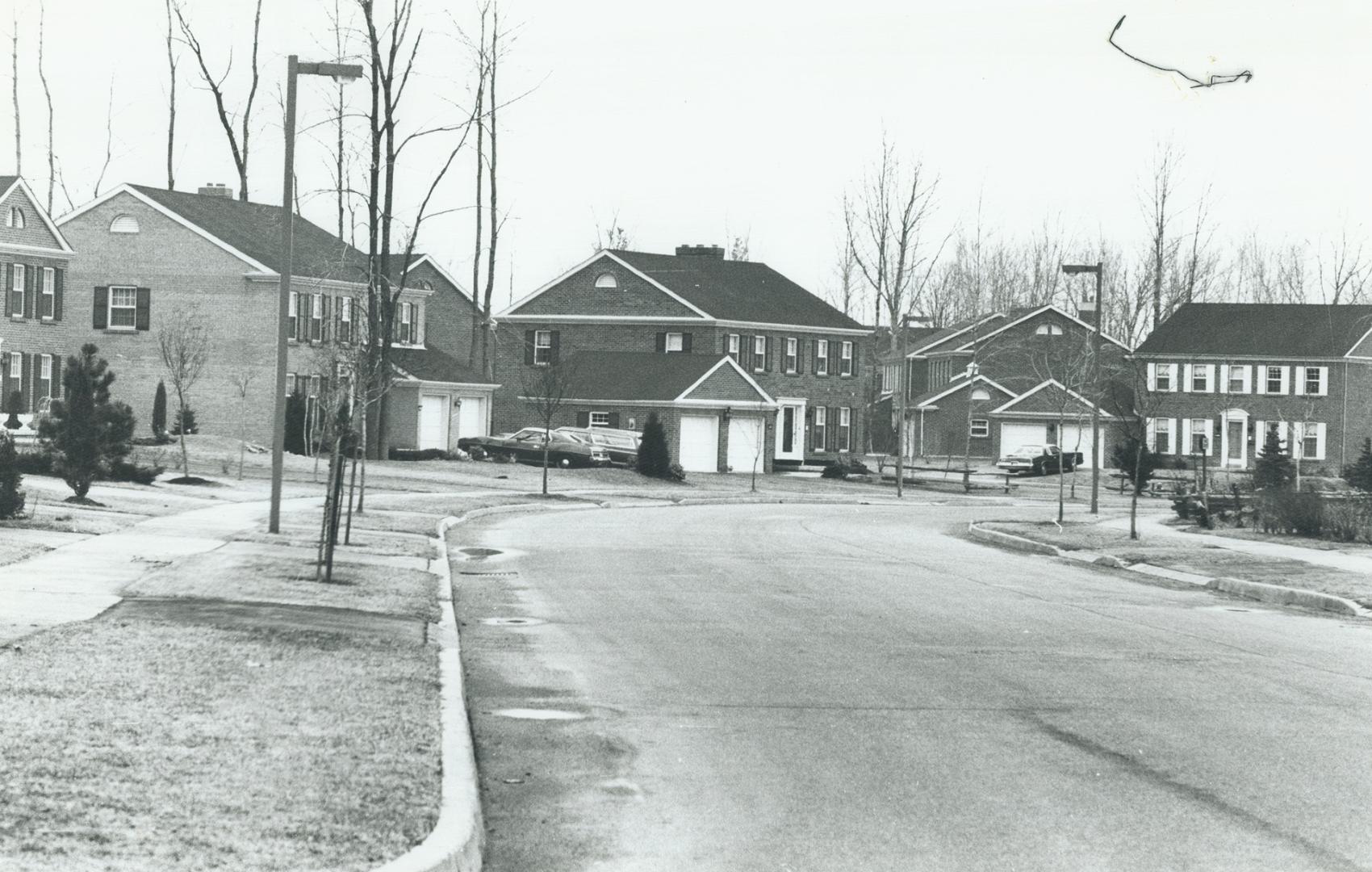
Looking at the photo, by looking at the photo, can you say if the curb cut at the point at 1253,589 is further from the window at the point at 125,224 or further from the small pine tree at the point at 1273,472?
the window at the point at 125,224

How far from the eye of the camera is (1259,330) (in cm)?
8294

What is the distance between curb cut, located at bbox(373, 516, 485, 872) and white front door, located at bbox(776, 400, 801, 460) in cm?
6196

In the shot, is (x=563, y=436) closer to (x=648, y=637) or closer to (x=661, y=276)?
(x=661, y=276)

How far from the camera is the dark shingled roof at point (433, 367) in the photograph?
198ft

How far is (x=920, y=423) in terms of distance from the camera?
9262 cm

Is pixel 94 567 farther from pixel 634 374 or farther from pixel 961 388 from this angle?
pixel 961 388

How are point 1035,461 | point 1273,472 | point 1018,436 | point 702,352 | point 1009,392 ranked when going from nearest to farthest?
point 1273,472
point 702,352
point 1035,461
point 1018,436
point 1009,392

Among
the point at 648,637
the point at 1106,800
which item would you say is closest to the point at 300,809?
the point at 1106,800

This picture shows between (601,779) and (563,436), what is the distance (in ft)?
166

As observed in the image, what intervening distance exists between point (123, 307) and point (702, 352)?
24.4m

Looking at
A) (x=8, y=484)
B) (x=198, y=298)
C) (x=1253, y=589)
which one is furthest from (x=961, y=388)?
(x=8, y=484)

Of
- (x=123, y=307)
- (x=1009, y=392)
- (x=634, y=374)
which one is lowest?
(x=634, y=374)

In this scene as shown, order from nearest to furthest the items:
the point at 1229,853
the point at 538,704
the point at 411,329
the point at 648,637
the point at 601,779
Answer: the point at 1229,853 → the point at 601,779 → the point at 538,704 → the point at 648,637 → the point at 411,329

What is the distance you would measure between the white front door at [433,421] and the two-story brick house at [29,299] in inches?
482
